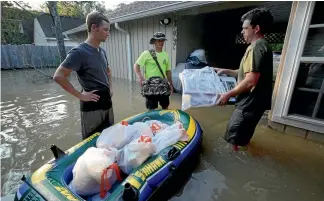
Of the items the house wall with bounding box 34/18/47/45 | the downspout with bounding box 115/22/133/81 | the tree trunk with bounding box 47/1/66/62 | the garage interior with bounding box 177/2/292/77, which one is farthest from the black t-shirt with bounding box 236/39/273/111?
the house wall with bounding box 34/18/47/45

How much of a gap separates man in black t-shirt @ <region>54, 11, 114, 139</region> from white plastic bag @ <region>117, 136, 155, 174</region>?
582 mm

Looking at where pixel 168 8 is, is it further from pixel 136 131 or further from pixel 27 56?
pixel 27 56

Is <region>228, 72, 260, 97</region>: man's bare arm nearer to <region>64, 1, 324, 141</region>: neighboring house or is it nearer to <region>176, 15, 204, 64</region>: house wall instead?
<region>64, 1, 324, 141</region>: neighboring house

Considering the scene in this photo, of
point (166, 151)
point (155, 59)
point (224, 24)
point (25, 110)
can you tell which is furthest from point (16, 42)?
point (166, 151)

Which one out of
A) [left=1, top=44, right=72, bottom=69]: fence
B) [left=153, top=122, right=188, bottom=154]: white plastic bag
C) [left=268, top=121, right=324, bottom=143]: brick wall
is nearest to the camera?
[left=153, top=122, right=188, bottom=154]: white plastic bag

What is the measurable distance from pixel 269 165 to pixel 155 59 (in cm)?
Answer: 227

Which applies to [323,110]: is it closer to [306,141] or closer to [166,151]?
[306,141]

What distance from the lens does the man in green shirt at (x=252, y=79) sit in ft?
6.17

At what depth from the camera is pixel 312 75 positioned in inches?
113

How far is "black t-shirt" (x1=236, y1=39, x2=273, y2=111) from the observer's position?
1870mm

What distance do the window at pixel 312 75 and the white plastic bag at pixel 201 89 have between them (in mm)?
1477

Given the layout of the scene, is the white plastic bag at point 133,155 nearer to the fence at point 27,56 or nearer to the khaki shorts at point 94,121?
the khaki shorts at point 94,121

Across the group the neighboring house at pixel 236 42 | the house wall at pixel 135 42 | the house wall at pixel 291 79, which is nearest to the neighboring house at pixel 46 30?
the neighboring house at pixel 236 42

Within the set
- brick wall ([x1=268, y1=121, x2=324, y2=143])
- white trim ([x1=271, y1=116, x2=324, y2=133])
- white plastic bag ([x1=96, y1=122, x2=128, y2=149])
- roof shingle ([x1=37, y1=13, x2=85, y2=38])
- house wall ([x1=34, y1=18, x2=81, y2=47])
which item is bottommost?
brick wall ([x1=268, y1=121, x2=324, y2=143])
